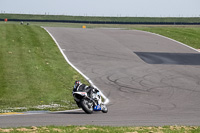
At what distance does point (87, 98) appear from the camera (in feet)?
47.5

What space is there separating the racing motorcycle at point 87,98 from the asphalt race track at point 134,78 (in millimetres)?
257

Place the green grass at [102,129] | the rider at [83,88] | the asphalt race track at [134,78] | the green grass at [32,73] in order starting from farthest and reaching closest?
the green grass at [32,73], the rider at [83,88], the asphalt race track at [134,78], the green grass at [102,129]

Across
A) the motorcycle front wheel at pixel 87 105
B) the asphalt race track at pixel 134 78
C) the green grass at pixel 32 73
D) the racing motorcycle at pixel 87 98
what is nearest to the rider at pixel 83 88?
the racing motorcycle at pixel 87 98

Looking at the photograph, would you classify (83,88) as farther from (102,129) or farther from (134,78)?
(134,78)

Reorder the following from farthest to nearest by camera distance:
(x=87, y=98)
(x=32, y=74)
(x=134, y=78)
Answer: (x=134, y=78) → (x=32, y=74) → (x=87, y=98)

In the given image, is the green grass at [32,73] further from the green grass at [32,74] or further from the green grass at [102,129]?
the green grass at [102,129]

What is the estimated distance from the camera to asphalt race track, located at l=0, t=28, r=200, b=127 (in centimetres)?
1309

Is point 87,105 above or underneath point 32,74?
above

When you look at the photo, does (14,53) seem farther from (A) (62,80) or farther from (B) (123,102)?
(B) (123,102)

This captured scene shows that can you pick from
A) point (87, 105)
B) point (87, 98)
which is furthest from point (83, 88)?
point (87, 105)

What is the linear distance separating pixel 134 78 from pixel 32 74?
6.15 meters

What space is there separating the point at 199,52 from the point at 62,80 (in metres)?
17.0

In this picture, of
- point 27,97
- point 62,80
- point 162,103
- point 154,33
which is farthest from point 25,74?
point 154,33

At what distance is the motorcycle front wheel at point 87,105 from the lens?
14320 mm
